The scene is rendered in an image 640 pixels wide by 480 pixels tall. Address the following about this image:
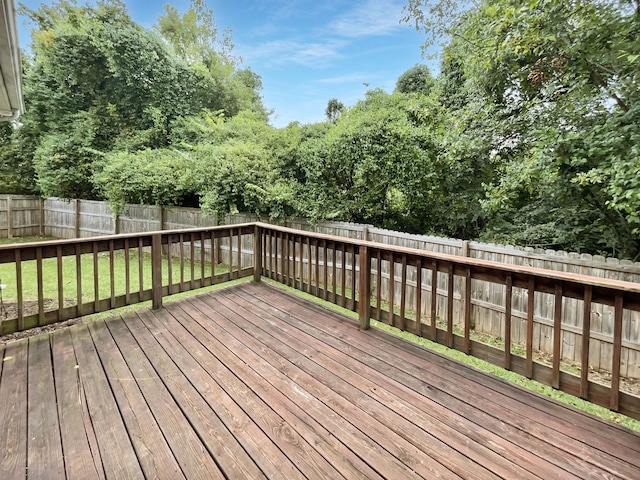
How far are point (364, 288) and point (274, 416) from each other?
147 cm

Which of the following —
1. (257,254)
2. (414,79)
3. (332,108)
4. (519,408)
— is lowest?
(519,408)

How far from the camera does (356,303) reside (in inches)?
129

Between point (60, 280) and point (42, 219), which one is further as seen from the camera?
point (42, 219)

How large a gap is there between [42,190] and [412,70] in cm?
1232

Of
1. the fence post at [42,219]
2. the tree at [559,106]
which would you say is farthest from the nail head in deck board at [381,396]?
the fence post at [42,219]

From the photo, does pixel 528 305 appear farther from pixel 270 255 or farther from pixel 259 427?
pixel 270 255

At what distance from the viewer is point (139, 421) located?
68.7 inches

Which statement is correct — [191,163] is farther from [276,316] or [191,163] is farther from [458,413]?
[458,413]

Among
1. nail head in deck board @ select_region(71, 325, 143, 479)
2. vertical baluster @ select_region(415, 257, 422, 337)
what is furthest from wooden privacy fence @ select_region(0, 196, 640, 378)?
nail head in deck board @ select_region(71, 325, 143, 479)

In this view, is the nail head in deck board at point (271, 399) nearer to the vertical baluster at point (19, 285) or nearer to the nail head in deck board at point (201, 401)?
the nail head in deck board at point (201, 401)

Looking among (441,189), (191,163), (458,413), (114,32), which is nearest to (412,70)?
(441,189)

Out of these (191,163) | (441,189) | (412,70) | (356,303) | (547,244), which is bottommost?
(356,303)

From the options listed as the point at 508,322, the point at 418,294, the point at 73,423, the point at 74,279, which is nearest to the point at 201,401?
the point at 73,423

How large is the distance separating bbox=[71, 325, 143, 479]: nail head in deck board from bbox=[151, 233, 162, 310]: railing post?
2.98 ft
